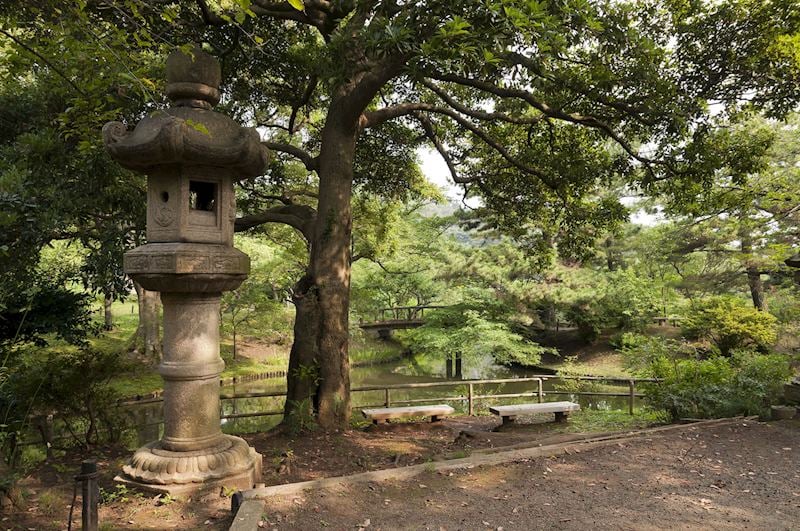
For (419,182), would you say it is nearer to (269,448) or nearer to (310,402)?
(310,402)

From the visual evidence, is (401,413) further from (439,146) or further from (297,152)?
(439,146)

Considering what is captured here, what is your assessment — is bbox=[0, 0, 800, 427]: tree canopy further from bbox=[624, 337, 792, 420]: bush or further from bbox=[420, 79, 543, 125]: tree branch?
bbox=[624, 337, 792, 420]: bush

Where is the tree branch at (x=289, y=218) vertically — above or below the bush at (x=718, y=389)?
above

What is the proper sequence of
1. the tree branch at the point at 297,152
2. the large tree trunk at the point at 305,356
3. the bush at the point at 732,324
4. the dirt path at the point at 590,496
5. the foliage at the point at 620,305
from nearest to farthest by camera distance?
the dirt path at the point at 590,496 < the large tree trunk at the point at 305,356 < the tree branch at the point at 297,152 < the bush at the point at 732,324 < the foliage at the point at 620,305

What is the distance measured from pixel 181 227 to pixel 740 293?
2421 cm

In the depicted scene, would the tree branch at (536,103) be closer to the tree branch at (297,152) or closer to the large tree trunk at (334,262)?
the large tree trunk at (334,262)

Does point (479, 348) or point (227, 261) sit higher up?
point (227, 261)

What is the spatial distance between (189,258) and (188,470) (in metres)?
1.88

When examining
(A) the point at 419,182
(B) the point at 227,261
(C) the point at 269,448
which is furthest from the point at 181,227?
(A) the point at 419,182

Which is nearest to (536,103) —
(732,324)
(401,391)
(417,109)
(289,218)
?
(417,109)

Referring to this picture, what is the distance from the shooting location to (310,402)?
6.78 m

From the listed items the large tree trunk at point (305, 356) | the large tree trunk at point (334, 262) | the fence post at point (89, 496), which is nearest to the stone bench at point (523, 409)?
the large tree trunk at point (334, 262)

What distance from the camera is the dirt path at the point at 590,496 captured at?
→ 3.61m

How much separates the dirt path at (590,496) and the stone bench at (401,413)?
345 centimetres
